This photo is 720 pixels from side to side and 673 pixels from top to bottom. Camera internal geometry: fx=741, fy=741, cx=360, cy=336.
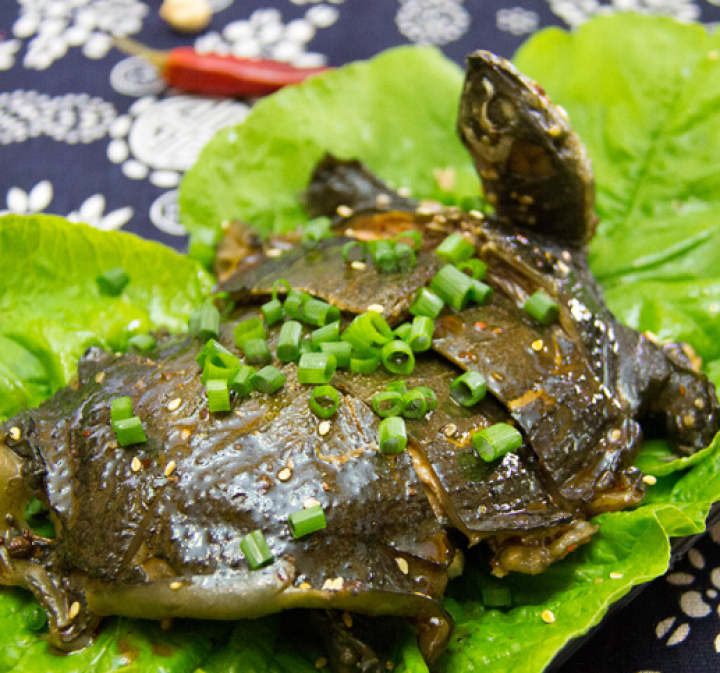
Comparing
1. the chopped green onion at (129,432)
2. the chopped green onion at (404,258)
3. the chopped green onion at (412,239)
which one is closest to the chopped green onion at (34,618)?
the chopped green onion at (129,432)

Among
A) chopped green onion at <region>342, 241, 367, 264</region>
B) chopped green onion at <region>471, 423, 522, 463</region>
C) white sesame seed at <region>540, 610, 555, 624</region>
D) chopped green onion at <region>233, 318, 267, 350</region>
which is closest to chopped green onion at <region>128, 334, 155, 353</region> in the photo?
chopped green onion at <region>233, 318, 267, 350</region>

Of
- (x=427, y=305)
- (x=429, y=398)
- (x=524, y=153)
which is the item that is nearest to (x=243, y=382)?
(x=429, y=398)

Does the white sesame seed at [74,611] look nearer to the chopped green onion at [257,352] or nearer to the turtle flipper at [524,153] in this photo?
the chopped green onion at [257,352]

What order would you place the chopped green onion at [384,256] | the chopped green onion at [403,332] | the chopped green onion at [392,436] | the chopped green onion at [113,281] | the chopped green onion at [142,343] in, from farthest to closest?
the chopped green onion at [113,281], the chopped green onion at [142,343], the chopped green onion at [384,256], the chopped green onion at [403,332], the chopped green onion at [392,436]

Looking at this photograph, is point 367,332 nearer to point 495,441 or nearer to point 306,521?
point 495,441

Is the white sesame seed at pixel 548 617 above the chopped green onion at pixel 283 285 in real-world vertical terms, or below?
below

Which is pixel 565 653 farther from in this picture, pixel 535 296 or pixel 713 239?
pixel 713 239

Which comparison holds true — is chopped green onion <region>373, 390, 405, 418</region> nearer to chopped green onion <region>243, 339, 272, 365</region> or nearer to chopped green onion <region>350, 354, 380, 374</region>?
chopped green onion <region>350, 354, 380, 374</region>
